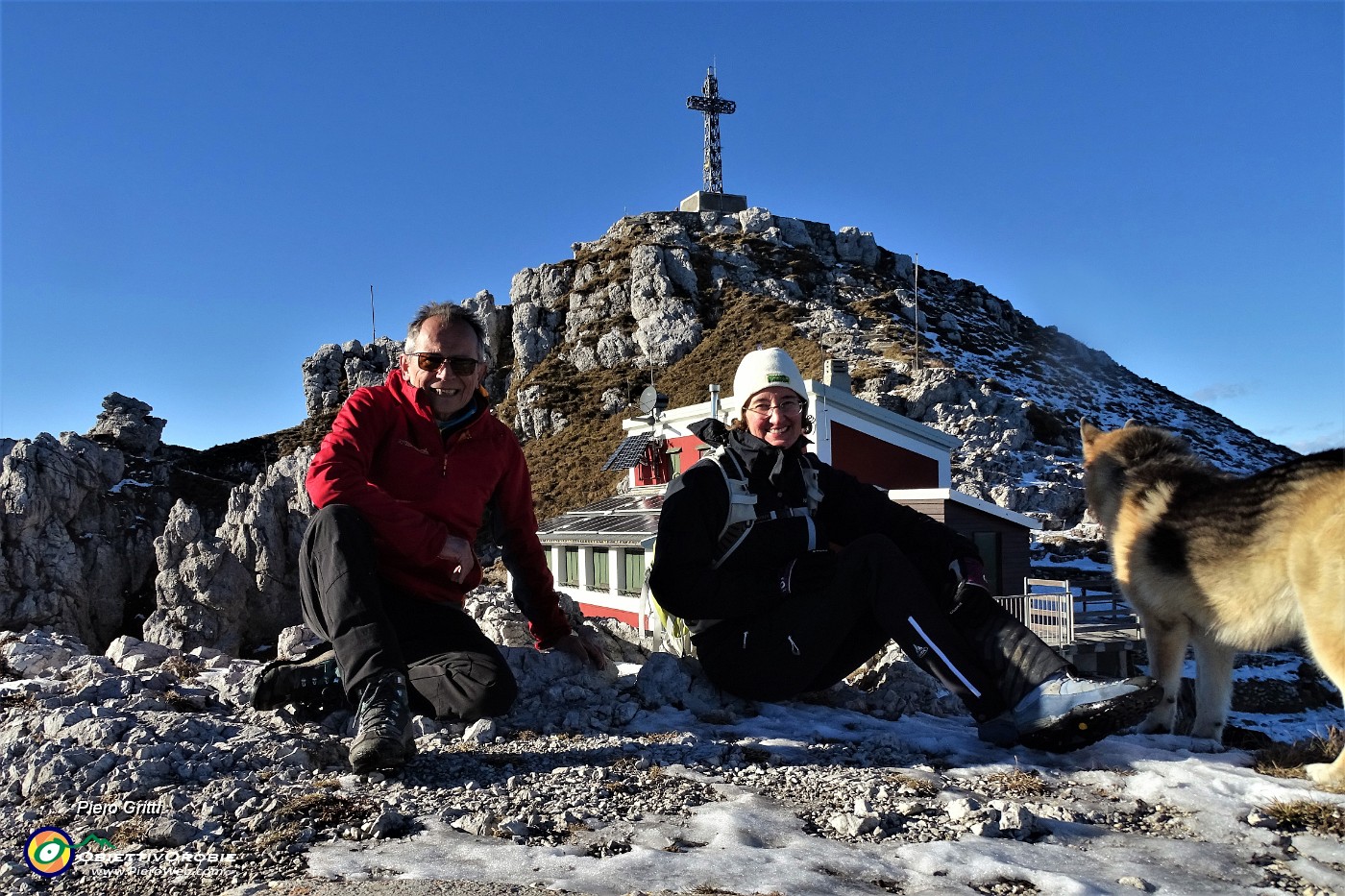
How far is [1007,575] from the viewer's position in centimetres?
2259

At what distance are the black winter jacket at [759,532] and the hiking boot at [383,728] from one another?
1.36m

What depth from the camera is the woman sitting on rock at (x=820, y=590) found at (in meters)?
3.37

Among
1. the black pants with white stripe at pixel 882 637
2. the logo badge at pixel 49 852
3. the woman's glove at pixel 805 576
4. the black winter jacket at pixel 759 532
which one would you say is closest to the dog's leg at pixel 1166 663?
the black pants with white stripe at pixel 882 637

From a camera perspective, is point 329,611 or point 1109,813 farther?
point 329,611

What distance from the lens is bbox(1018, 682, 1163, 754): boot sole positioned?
3109mm

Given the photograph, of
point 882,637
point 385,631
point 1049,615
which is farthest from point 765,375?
point 1049,615

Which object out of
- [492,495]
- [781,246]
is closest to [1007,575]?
[492,495]

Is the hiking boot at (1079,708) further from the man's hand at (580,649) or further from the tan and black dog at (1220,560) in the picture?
the man's hand at (580,649)

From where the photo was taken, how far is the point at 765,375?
169 inches

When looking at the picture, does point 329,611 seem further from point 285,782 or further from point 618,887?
point 618,887

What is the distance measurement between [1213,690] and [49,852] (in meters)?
5.04

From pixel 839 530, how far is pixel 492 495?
197 cm

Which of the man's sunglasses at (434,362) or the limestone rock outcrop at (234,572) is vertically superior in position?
the man's sunglasses at (434,362)

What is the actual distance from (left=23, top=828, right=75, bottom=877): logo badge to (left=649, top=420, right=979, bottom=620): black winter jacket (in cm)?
246
